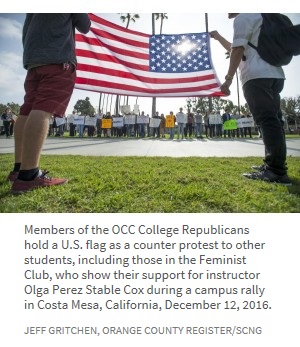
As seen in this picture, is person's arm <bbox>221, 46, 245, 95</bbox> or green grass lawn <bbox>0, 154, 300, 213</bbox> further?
person's arm <bbox>221, 46, 245, 95</bbox>

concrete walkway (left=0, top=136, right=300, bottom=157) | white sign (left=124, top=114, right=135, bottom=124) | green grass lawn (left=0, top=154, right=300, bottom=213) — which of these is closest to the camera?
green grass lawn (left=0, top=154, right=300, bottom=213)

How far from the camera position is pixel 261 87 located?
8.82ft

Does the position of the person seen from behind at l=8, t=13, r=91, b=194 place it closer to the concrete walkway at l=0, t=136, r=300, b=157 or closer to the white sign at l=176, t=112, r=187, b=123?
the concrete walkway at l=0, t=136, r=300, b=157

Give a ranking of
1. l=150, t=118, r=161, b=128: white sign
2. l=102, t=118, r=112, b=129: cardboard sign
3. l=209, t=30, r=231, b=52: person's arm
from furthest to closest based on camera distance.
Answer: l=102, t=118, r=112, b=129: cardboard sign, l=150, t=118, r=161, b=128: white sign, l=209, t=30, r=231, b=52: person's arm

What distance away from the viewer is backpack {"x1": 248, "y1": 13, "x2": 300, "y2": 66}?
8.52 feet

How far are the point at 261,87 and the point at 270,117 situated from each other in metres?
0.29

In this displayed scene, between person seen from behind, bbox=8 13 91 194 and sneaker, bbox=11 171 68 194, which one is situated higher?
person seen from behind, bbox=8 13 91 194

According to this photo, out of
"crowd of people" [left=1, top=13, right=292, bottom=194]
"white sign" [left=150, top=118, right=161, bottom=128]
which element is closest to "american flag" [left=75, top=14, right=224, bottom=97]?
"crowd of people" [left=1, top=13, right=292, bottom=194]

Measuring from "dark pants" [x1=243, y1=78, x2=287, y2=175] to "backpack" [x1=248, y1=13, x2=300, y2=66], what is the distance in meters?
0.20

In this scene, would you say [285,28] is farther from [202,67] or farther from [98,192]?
[202,67]

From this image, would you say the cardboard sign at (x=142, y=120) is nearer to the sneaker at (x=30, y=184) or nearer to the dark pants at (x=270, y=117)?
the dark pants at (x=270, y=117)
